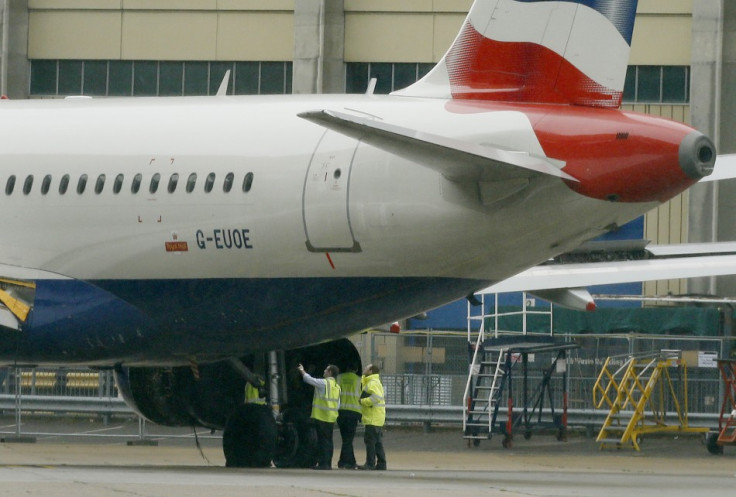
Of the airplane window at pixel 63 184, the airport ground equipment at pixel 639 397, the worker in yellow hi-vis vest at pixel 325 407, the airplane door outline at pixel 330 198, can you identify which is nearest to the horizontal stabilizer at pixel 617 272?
the worker in yellow hi-vis vest at pixel 325 407

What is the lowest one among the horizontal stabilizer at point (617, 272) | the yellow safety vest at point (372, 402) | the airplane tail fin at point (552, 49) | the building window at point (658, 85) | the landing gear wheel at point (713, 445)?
the landing gear wheel at point (713, 445)

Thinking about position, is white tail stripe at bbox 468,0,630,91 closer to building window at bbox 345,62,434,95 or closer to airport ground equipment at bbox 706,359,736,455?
airport ground equipment at bbox 706,359,736,455

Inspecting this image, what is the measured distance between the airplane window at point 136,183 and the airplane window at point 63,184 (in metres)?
0.92

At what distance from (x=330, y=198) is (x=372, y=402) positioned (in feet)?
20.3

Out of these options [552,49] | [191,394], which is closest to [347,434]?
[191,394]

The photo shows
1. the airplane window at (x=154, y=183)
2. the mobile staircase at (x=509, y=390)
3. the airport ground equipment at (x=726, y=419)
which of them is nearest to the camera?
the airplane window at (x=154, y=183)

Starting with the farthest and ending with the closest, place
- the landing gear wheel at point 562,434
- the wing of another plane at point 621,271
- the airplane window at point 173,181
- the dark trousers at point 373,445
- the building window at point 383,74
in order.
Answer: the building window at point 383,74, the landing gear wheel at point 562,434, the dark trousers at point 373,445, the wing of another plane at point 621,271, the airplane window at point 173,181

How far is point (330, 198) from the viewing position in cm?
1597

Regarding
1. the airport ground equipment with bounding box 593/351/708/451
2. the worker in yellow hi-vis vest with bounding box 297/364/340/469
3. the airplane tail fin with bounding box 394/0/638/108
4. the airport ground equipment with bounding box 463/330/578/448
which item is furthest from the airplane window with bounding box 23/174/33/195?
the airport ground equipment with bounding box 593/351/708/451

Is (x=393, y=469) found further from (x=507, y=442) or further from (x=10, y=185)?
(x=10, y=185)

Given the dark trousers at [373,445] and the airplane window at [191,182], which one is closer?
the airplane window at [191,182]

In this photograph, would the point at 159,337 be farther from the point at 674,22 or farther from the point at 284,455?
the point at 674,22

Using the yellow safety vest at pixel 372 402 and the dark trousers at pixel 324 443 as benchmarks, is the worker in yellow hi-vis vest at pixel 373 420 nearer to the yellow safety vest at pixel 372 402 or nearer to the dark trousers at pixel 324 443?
the yellow safety vest at pixel 372 402

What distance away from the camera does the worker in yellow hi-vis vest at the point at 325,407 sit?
19.4 meters
